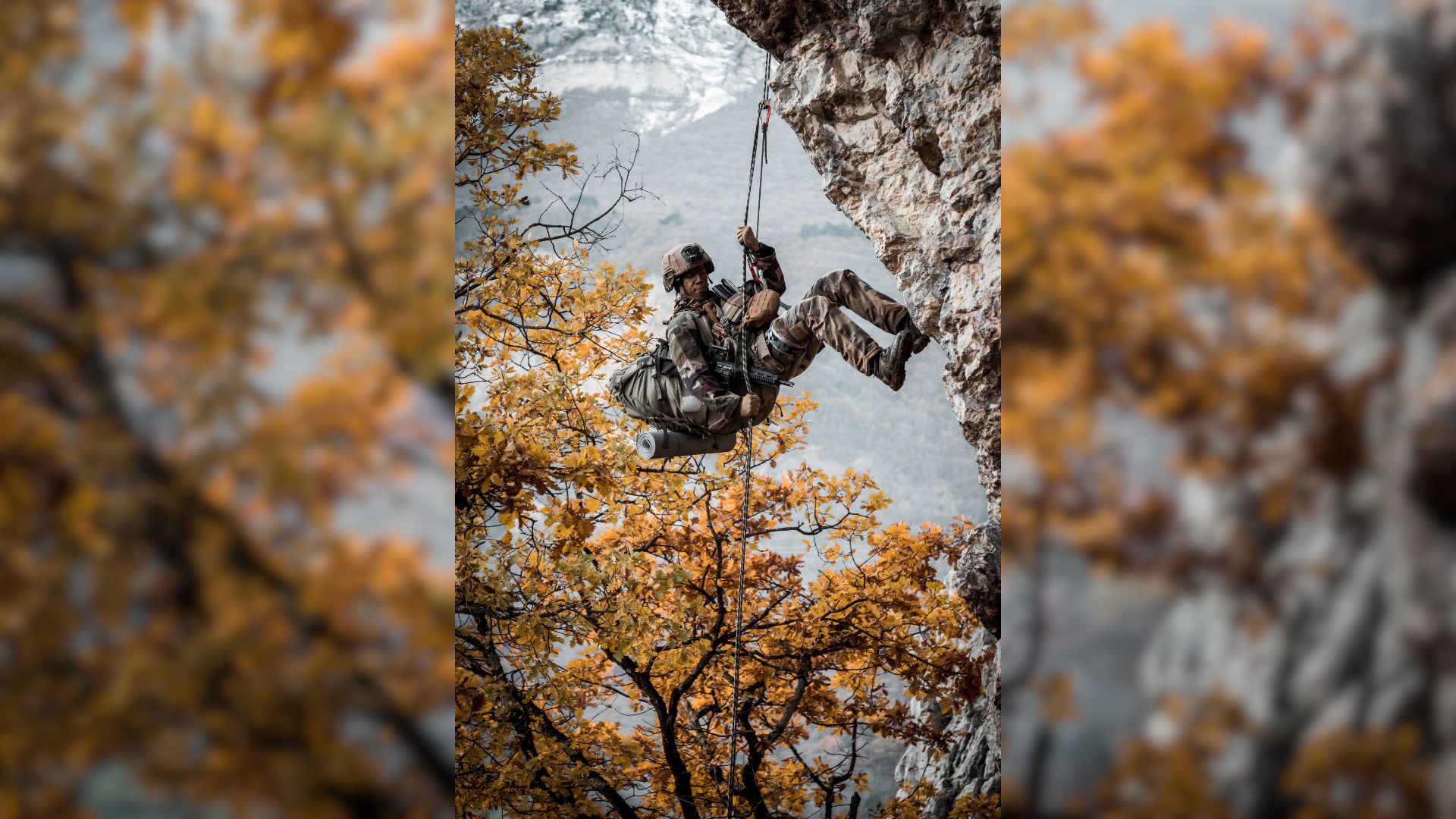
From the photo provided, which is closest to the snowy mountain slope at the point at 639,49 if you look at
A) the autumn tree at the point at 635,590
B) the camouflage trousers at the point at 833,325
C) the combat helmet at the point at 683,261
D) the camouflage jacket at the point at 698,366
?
the autumn tree at the point at 635,590

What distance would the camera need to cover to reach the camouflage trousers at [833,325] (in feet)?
11.9

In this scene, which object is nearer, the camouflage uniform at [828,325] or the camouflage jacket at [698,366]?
the camouflage uniform at [828,325]

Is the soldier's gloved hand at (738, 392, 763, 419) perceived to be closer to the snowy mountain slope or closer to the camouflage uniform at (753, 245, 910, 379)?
the camouflage uniform at (753, 245, 910, 379)

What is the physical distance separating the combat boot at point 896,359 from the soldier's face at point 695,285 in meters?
0.76

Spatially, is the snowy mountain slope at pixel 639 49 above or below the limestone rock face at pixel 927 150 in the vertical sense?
above

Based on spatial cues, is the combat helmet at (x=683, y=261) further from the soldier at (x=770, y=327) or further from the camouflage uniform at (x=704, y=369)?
the camouflage uniform at (x=704, y=369)

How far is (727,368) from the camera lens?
3.87m

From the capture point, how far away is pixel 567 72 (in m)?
6.45

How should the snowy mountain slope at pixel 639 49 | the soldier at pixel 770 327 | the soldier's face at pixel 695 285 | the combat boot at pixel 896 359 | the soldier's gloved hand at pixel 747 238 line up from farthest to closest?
the snowy mountain slope at pixel 639 49 → the soldier's face at pixel 695 285 → the soldier's gloved hand at pixel 747 238 → the soldier at pixel 770 327 → the combat boot at pixel 896 359
